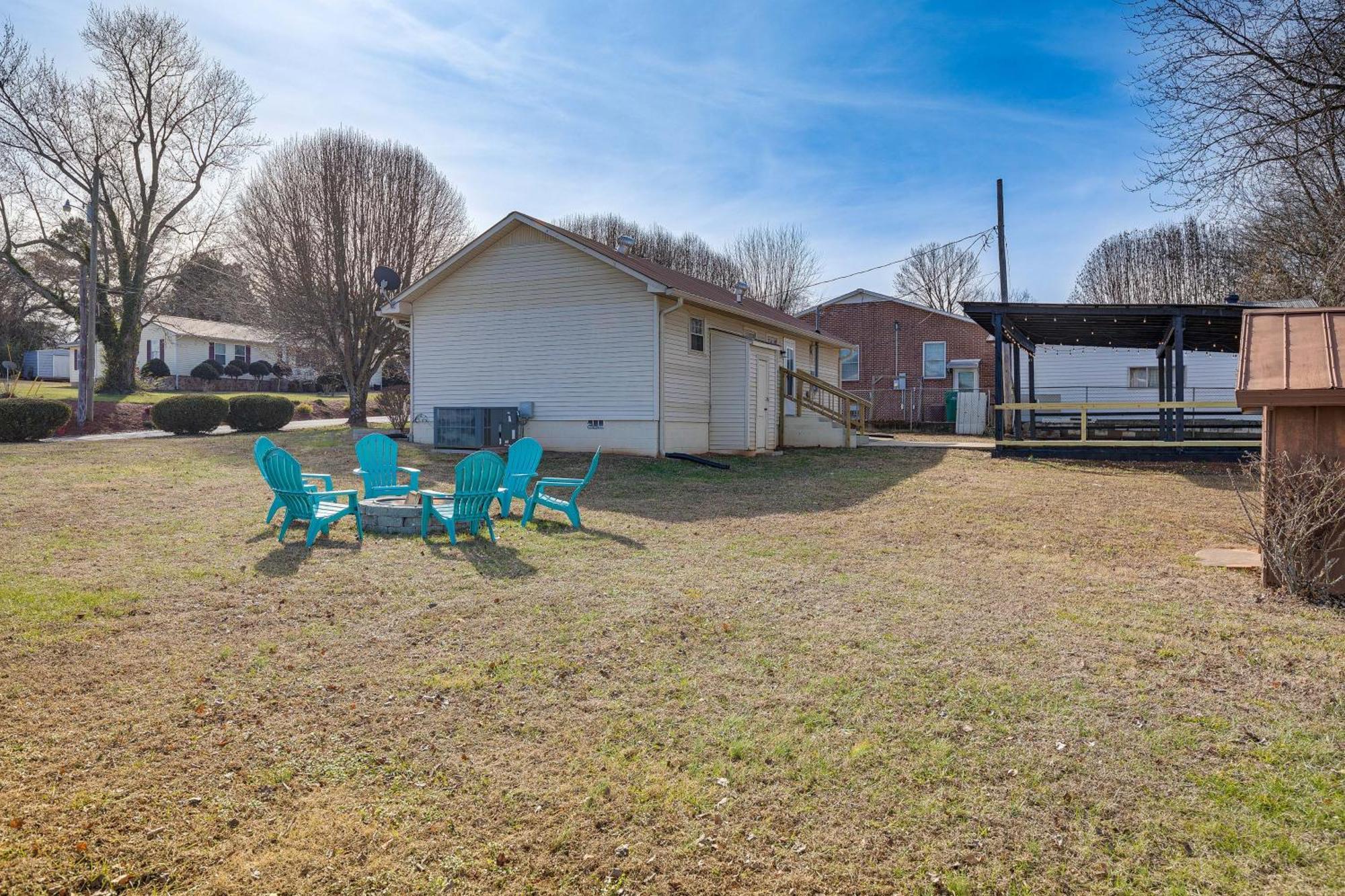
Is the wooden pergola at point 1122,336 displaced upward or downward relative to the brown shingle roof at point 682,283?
downward

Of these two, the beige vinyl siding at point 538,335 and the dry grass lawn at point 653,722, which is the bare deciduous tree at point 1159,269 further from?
the dry grass lawn at point 653,722

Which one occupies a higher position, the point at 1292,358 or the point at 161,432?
the point at 1292,358

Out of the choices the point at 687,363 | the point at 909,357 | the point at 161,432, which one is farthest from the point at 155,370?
the point at 909,357

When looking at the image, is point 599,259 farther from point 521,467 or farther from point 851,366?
point 851,366

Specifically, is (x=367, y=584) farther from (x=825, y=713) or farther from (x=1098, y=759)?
(x=1098, y=759)

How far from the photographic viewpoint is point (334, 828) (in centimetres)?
284

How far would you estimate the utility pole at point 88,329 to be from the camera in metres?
20.4

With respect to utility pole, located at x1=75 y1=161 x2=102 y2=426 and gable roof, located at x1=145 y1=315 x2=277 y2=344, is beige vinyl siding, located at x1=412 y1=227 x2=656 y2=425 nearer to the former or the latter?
utility pole, located at x1=75 y1=161 x2=102 y2=426

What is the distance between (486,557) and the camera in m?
7.38

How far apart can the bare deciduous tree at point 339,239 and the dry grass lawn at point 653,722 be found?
17.7 m

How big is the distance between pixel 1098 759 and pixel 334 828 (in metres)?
3.19

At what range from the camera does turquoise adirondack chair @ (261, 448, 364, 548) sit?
7.56 meters

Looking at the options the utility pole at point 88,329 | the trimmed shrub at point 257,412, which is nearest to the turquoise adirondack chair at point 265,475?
the trimmed shrub at point 257,412

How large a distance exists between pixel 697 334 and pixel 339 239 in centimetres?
1327
